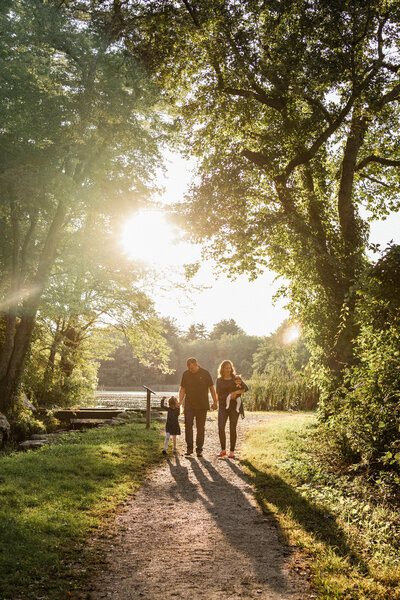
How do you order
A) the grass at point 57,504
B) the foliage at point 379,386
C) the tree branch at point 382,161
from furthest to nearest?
the tree branch at point 382,161, the foliage at point 379,386, the grass at point 57,504

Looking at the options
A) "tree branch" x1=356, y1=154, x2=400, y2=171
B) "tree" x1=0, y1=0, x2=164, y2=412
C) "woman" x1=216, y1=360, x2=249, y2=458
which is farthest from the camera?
"tree" x1=0, y1=0, x2=164, y2=412

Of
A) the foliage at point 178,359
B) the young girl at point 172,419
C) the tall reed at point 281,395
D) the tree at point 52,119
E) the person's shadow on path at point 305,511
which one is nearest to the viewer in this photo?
the person's shadow on path at point 305,511

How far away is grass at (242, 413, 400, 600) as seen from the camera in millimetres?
3307

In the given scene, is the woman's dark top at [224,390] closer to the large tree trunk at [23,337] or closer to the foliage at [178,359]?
the large tree trunk at [23,337]

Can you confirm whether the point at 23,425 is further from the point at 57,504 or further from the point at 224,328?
the point at 224,328

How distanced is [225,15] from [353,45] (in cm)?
293

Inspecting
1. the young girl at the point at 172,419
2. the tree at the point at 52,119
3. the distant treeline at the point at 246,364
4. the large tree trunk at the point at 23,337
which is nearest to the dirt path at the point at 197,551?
the young girl at the point at 172,419

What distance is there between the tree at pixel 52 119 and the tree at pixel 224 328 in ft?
303

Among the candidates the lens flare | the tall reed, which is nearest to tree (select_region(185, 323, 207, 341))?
the lens flare

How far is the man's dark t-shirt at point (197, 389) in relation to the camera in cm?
855

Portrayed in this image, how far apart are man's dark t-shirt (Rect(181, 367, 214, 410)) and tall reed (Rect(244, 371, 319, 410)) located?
1130cm

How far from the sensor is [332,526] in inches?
177

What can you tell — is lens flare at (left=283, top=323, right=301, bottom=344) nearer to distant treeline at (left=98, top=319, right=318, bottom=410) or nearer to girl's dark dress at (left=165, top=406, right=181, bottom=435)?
distant treeline at (left=98, top=319, right=318, bottom=410)

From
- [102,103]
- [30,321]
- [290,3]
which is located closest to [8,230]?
[30,321]
